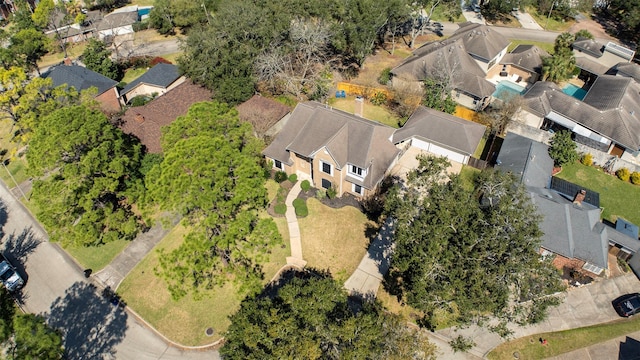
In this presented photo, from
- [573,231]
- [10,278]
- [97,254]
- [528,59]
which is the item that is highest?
[528,59]

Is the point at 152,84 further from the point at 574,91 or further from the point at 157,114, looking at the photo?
the point at 574,91

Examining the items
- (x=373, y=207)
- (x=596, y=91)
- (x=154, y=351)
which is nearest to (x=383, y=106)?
(x=373, y=207)

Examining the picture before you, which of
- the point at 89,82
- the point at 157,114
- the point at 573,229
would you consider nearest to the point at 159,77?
the point at 89,82

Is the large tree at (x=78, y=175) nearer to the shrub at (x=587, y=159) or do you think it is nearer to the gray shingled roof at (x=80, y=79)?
the gray shingled roof at (x=80, y=79)

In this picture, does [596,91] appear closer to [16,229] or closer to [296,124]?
[296,124]

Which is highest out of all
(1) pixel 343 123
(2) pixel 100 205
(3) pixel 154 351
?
(1) pixel 343 123

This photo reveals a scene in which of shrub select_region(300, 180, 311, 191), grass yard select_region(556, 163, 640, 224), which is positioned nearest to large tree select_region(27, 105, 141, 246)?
shrub select_region(300, 180, 311, 191)
